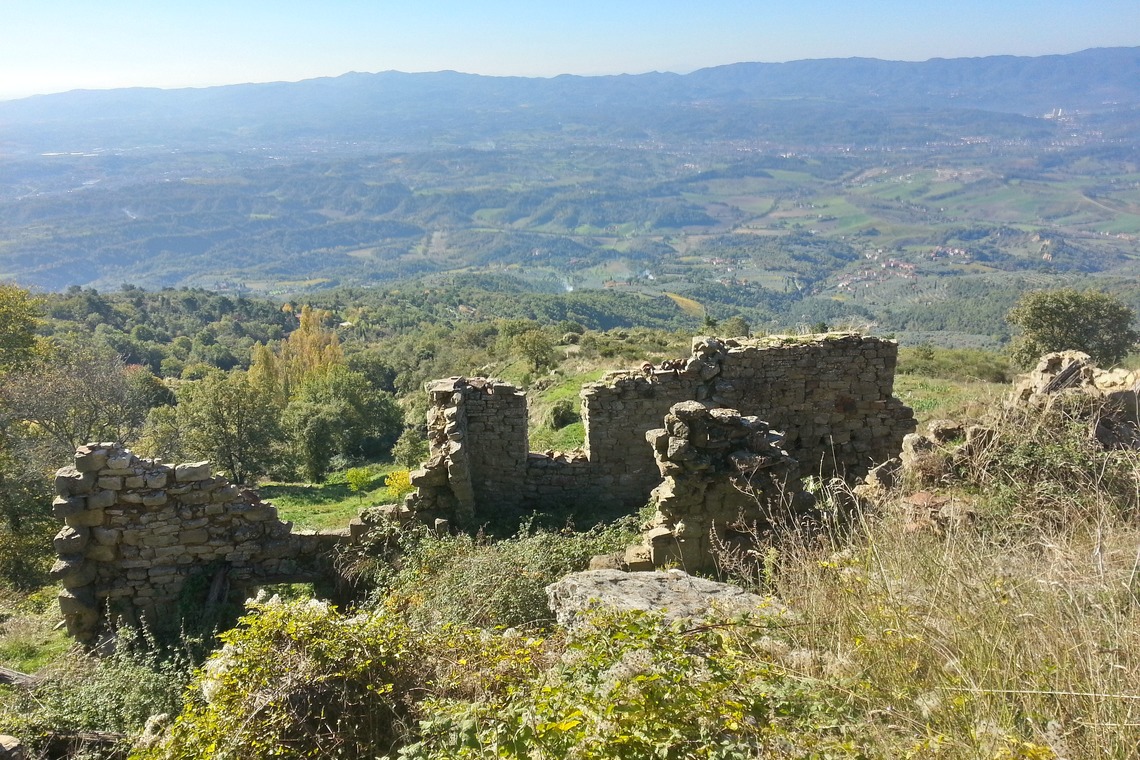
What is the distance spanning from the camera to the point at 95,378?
27266mm

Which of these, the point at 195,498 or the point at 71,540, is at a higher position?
the point at 195,498

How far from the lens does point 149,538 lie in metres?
9.41

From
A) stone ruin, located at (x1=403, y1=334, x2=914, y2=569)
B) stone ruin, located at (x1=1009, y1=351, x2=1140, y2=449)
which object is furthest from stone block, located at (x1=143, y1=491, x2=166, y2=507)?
stone ruin, located at (x1=1009, y1=351, x2=1140, y2=449)

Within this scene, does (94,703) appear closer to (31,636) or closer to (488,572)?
(488,572)

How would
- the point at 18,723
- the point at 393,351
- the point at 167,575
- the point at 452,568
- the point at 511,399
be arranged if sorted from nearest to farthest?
the point at 18,723
the point at 452,568
the point at 167,575
the point at 511,399
the point at 393,351

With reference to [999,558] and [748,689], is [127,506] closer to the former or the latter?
[748,689]

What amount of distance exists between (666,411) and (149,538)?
7984mm

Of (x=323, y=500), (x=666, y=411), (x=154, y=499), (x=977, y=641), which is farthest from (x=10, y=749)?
(x=323, y=500)

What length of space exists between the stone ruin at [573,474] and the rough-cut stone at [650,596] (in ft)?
3.28

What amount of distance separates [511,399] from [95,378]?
23.4 metres

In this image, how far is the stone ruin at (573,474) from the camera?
8680mm

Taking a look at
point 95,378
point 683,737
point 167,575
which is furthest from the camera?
point 95,378

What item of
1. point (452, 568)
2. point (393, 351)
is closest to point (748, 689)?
point (452, 568)

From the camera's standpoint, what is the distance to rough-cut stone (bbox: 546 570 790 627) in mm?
5668
